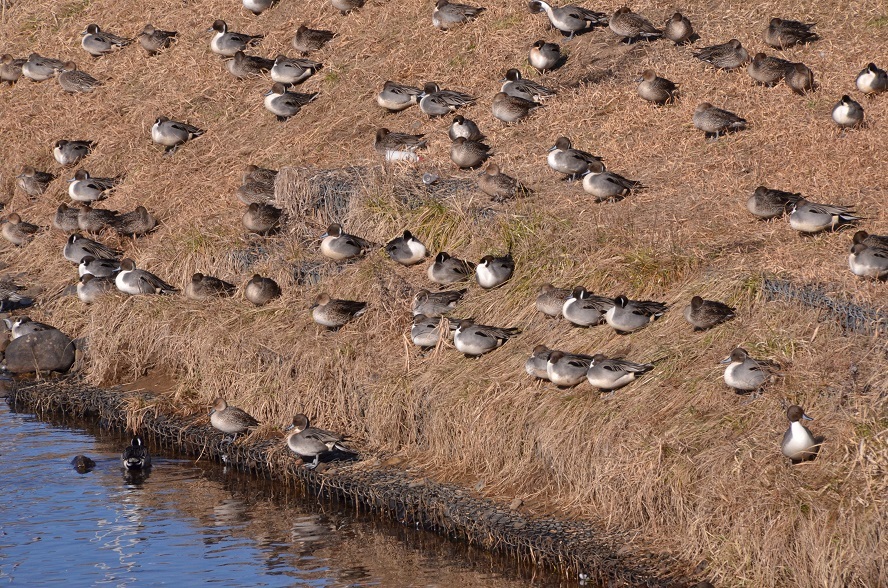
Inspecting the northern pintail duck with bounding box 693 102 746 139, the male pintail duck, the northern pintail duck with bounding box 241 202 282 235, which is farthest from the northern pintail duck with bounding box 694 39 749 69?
the male pintail duck

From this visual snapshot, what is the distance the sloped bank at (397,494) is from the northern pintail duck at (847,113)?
5.58 meters

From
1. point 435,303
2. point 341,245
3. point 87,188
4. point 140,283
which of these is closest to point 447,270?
point 435,303

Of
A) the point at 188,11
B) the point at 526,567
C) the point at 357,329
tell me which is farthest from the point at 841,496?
the point at 188,11

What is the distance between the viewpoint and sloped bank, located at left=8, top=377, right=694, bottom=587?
24.8 feet

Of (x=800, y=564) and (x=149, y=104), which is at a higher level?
(x=800, y=564)

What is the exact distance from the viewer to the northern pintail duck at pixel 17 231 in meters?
15.7

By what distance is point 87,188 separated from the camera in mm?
15766

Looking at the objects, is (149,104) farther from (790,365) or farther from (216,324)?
(790,365)

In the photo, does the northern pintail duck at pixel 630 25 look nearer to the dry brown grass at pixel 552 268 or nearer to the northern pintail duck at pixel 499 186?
the dry brown grass at pixel 552 268

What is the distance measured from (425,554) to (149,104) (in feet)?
35.7

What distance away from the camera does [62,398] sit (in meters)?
12.1

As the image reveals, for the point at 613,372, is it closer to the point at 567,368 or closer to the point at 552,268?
the point at 567,368

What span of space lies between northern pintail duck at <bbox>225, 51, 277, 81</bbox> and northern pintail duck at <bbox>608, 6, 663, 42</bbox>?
16.5ft

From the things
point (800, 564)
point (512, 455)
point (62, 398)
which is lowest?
point (62, 398)
